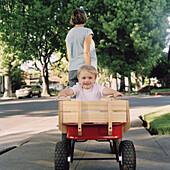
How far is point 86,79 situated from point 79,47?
1116 mm

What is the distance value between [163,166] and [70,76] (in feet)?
6.93

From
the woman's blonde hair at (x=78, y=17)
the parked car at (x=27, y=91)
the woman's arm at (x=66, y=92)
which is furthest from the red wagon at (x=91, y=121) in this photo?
the parked car at (x=27, y=91)

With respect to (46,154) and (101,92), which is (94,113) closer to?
(101,92)

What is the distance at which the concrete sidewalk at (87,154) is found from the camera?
3.95 meters

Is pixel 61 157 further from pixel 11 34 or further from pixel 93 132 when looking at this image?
pixel 11 34

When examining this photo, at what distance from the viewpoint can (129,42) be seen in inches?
974

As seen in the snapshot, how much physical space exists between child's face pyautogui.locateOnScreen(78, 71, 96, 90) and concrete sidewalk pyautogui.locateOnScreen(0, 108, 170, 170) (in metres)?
1.14

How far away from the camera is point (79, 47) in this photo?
4.81 meters

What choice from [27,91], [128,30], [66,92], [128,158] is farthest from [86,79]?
[27,91]

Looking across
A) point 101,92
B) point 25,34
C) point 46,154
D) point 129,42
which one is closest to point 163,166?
point 101,92

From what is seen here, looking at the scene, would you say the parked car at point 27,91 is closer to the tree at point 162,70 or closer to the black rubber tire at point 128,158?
the tree at point 162,70

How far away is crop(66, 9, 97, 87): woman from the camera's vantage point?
4.71m

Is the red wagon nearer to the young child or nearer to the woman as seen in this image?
the young child

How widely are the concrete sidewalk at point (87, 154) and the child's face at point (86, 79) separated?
1.14 meters
